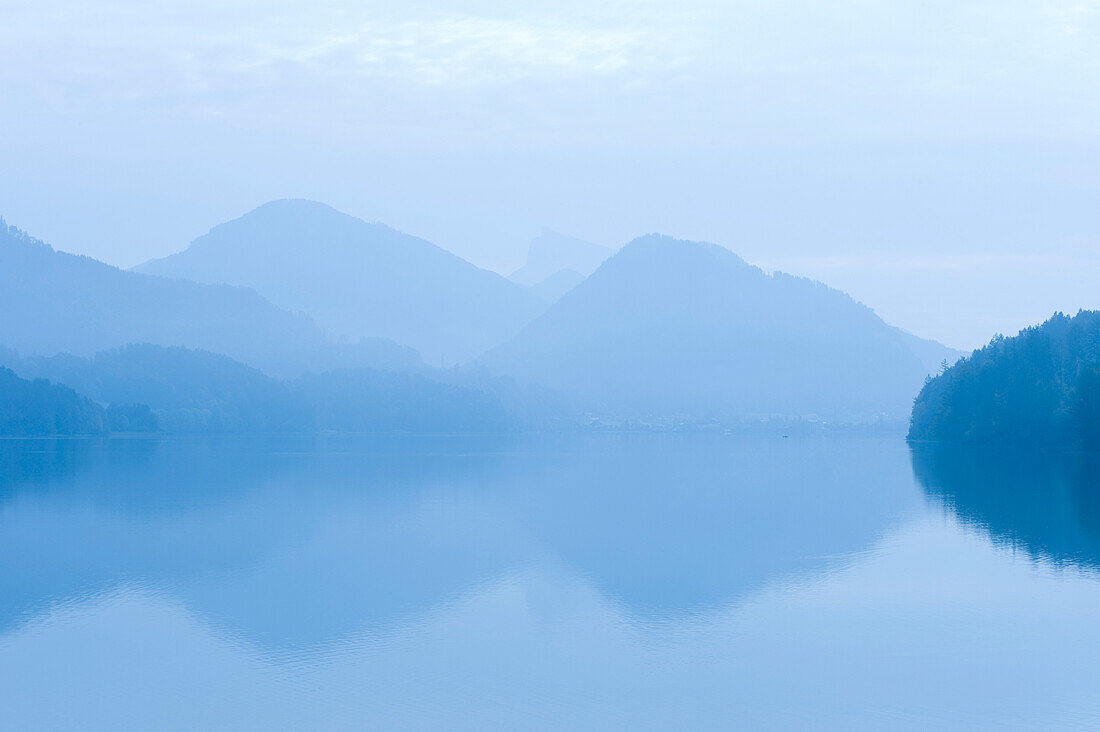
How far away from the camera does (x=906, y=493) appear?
57.9 metres

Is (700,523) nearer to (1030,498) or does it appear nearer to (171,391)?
(1030,498)

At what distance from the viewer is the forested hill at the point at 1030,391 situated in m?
92.8

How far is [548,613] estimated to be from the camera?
26.0m

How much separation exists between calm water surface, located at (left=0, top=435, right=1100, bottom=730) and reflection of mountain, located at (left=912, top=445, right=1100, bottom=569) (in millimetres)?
319

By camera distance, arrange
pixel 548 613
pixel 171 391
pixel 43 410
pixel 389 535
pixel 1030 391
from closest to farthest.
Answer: pixel 548 613
pixel 389 535
pixel 1030 391
pixel 43 410
pixel 171 391

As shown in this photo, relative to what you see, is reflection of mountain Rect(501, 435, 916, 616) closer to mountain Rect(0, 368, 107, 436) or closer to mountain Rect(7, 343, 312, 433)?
mountain Rect(0, 368, 107, 436)

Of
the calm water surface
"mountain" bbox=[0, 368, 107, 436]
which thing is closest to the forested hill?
the calm water surface

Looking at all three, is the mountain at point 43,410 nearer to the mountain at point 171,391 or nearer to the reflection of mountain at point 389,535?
the mountain at point 171,391

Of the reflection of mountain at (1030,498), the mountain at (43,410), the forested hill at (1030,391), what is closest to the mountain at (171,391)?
the mountain at (43,410)

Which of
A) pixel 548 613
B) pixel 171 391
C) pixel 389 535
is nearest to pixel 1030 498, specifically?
pixel 389 535

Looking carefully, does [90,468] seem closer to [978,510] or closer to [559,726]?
[978,510]

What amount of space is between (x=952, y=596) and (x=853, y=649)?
6.76 metres

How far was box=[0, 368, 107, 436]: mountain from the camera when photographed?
144375mm

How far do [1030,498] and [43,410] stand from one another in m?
130
